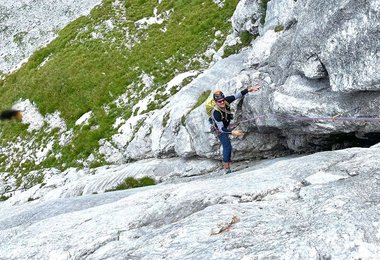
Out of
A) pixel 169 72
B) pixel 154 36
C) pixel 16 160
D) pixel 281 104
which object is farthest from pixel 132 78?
pixel 281 104

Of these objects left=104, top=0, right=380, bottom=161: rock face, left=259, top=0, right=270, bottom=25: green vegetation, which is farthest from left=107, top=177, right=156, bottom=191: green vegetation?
left=259, top=0, right=270, bottom=25: green vegetation

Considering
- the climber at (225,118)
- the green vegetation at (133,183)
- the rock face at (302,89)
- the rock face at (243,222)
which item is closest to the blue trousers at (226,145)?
the climber at (225,118)

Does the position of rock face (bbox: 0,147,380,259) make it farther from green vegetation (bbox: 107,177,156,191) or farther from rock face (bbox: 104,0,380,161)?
green vegetation (bbox: 107,177,156,191)

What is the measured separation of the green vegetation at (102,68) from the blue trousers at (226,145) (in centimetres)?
1250

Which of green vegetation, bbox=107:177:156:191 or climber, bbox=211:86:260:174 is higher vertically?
climber, bbox=211:86:260:174

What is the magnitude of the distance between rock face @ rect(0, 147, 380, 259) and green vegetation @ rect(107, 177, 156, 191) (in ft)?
28.6

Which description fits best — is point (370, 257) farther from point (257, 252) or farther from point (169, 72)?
point (169, 72)

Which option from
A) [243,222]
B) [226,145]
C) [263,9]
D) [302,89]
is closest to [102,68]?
[263,9]

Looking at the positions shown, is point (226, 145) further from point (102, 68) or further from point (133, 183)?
point (102, 68)

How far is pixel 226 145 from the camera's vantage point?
63.4 ft

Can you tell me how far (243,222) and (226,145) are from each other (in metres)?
9.28

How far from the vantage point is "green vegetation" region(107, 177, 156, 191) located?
78.0 ft

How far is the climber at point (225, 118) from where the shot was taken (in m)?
18.4

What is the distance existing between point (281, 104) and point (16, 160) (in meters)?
27.2
